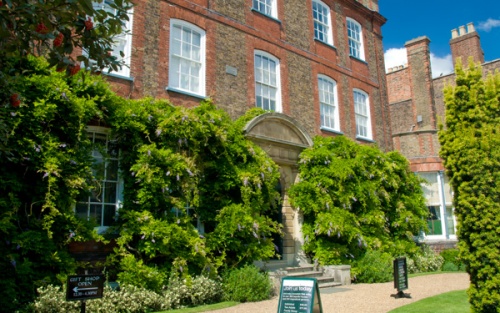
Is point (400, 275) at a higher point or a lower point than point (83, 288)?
lower

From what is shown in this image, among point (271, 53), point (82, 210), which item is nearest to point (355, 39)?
point (271, 53)

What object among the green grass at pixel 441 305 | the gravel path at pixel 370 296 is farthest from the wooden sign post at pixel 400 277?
the green grass at pixel 441 305

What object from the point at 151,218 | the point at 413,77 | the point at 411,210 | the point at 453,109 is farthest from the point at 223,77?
the point at 413,77

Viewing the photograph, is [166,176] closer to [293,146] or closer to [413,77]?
[293,146]

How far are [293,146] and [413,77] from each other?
15941 millimetres

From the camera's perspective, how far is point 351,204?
14.6 meters

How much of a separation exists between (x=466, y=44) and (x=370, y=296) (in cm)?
2705

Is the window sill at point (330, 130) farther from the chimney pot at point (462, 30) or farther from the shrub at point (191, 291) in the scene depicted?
the chimney pot at point (462, 30)

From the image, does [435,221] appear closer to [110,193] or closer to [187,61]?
[187,61]

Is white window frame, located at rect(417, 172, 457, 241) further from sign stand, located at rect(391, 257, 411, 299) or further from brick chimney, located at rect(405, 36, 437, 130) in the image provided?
sign stand, located at rect(391, 257, 411, 299)

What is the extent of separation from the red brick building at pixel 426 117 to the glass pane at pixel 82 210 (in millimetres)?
9007

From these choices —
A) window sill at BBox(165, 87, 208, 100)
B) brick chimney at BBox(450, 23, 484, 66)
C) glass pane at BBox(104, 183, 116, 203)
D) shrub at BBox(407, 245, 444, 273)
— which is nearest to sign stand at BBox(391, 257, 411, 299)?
shrub at BBox(407, 245, 444, 273)

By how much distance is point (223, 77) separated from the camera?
13.2 metres

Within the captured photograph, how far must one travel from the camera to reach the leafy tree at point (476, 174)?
699 cm
